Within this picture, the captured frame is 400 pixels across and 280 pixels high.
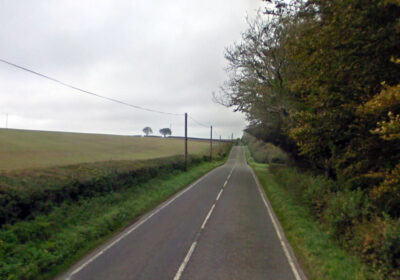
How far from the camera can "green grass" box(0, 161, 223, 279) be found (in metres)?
5.87

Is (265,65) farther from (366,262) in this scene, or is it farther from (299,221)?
(366,262)

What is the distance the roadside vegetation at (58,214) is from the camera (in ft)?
20.2

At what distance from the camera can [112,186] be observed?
13578 mm

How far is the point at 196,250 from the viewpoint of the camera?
7.24m

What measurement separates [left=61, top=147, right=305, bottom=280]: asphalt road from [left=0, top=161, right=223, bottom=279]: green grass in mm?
493

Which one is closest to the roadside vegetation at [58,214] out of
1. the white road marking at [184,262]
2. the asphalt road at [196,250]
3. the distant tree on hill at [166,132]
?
the asphalt road at [196,250]

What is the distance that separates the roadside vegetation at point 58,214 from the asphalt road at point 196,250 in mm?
573

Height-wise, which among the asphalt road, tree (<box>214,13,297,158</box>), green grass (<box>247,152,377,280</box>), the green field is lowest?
the asphalt road

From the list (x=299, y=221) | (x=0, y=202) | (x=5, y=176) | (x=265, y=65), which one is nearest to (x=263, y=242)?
(x=299, y=221)

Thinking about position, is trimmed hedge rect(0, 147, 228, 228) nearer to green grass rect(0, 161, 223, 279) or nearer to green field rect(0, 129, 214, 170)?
green grass rect(0, 161, 223, 279)

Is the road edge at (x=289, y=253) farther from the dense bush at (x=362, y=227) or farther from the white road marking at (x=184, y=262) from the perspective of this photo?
the white road marking at (x=184, y=262)

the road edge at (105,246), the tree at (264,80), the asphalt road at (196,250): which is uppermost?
the tree at (264,80)

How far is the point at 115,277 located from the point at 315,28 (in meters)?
9.00

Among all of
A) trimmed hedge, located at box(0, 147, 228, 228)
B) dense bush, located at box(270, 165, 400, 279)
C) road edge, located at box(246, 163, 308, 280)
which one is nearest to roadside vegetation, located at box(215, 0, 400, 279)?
dense bush, located at box(270, 165, 400, 279)
